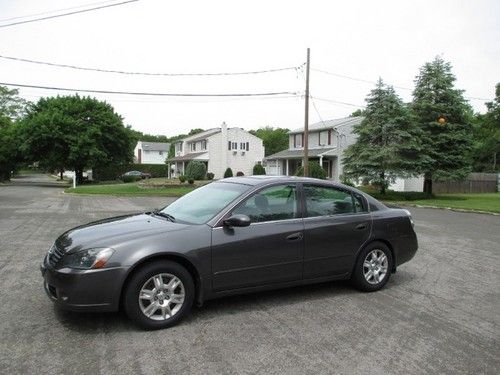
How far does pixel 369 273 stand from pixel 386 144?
81.9ft

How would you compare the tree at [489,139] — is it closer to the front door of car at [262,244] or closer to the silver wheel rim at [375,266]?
the silver wheel rim at [375,266]

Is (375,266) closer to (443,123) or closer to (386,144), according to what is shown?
(386,144)

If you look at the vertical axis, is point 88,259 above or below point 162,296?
above

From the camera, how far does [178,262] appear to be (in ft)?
Answer: 15.5

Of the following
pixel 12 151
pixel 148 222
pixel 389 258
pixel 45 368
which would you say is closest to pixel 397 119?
pixel 389 258

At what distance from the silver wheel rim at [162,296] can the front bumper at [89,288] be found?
27 centimetres

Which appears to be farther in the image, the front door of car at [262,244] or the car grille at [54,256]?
the front door of car at [262,244]

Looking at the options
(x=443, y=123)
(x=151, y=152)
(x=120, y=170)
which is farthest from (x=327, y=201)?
(x=151, y=152)

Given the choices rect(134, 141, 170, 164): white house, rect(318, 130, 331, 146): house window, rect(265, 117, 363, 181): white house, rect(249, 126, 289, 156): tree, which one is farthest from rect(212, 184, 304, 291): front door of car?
rect(249, 126, 289, 156): tree

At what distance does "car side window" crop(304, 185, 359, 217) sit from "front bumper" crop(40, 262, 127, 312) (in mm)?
2492

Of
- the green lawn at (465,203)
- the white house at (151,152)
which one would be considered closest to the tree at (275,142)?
the white house at (151,152)

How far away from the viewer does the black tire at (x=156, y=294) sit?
4406 millimetres

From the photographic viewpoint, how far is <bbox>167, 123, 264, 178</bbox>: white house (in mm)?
56688

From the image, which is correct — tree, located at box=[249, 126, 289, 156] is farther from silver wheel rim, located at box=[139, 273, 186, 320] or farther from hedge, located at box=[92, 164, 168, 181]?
silver wheel rim, located at box=[139, 273, 186, 320]
